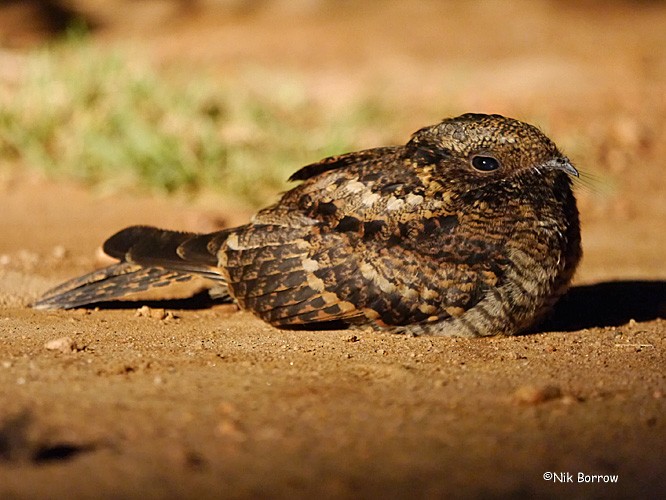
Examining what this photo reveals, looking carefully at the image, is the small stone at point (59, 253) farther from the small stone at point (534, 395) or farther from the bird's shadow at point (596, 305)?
the small stone at point (534, 395)

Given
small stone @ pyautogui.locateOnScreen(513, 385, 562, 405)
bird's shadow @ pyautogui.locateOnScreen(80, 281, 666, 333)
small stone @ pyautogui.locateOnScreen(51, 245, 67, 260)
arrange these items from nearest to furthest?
small stone @ pyautogui.locateOnScreen(513, 385, 562, 405) < bird's shadow @ pyautogui.locateOnScreen(80, 281, 666, 333) < small stone @ pyautogui.locateOnScreen(51, 245, 67, 260)

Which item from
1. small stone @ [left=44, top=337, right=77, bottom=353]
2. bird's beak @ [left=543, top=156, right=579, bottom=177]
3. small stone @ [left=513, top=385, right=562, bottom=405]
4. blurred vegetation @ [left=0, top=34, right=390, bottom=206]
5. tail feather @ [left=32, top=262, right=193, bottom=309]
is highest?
blurred vegetation @ [left=0, top=34, right=390, bottom=206]

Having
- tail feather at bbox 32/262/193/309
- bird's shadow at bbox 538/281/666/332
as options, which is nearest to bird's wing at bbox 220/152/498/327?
tail feather at bbox 32/262/193/309

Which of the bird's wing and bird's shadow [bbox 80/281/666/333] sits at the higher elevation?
the bird's wing

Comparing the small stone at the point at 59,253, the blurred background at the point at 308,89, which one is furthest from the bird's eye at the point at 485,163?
the small stone at the point at 59,253

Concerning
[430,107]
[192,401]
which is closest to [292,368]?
[192,401]

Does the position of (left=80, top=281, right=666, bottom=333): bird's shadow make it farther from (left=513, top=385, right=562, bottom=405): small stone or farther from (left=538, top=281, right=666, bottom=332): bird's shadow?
(left=513, top=385, right=562, bottom=405): small stone

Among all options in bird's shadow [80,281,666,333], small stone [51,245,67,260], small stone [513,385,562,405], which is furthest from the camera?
small stone [51,245,67,260]

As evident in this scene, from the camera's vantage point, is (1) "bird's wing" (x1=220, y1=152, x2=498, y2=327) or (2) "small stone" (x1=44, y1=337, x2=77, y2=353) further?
(1) "bird's wing" (x1=220, y1=152, x2=498, y2=327)
